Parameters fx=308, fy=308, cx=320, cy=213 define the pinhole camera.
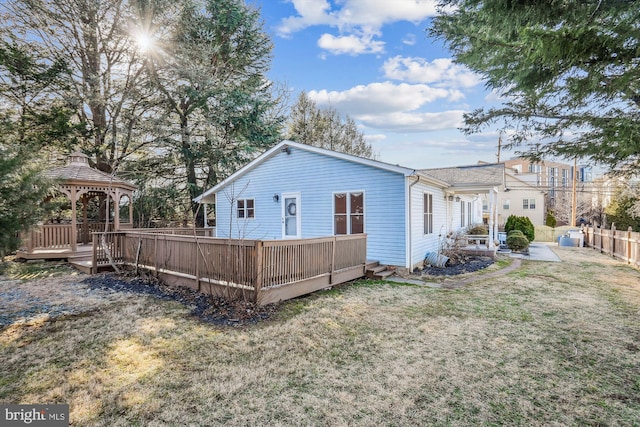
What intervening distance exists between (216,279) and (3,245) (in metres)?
3.21

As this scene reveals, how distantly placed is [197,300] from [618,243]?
16.3 metres

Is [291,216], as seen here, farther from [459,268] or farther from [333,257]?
[459,268]

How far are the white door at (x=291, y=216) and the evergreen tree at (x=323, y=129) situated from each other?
1231cm

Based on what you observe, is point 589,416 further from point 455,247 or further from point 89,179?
point 89,179

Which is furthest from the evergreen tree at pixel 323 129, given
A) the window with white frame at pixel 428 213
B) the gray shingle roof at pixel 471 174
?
the window with white frame at pixel 428 213

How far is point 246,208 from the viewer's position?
1251 centimetres

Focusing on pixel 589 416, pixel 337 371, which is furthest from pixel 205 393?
pixel 589 416

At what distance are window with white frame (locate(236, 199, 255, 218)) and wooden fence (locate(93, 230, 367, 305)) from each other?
4445mm

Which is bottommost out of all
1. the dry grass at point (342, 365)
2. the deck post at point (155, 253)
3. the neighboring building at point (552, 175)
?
the dry grass at point (342, 365)

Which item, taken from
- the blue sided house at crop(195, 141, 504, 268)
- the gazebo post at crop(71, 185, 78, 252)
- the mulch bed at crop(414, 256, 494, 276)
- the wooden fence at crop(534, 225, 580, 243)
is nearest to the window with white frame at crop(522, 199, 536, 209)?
the wooden fence at crop(534, 225, 580, 243)

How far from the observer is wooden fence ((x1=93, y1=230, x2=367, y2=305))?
19.1 feet

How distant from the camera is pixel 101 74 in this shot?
1528cm

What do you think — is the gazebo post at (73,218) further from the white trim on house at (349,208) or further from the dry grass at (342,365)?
the white trim on house at (349,208)

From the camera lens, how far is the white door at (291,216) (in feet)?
35.7
